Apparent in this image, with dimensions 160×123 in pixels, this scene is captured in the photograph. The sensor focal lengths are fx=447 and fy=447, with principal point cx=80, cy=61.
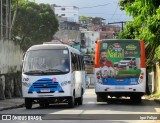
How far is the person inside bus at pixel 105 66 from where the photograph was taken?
913 inches

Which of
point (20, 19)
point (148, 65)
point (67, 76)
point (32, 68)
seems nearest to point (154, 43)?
point (67, 76)

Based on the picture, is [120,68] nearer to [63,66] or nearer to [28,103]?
[63,66]

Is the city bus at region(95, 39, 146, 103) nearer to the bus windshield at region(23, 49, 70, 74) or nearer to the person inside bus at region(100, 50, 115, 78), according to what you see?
the person inside bus at region(100, 50, 115, 78)

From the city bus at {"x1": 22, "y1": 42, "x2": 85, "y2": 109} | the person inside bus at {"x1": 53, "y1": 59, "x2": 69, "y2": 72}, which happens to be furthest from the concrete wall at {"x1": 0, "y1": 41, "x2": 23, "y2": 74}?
the person inside bus at {"x1": 53, "y1": 59, "x2": 69, "y2": 72}

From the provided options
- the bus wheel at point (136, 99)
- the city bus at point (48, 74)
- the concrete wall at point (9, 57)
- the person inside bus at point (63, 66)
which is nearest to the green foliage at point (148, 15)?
the person inside bus at point (63, 66)

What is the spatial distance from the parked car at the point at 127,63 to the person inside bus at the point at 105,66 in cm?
48

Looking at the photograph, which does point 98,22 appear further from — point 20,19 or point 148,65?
point 148,65

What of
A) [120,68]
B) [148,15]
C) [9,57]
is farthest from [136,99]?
[148,15]

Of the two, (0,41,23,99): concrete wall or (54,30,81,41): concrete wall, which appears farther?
(54,30,81,41): concrete wall

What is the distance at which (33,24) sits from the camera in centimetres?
5638

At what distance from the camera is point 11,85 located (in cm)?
3155

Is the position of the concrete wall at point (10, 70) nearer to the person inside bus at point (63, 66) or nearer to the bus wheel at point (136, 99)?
the bus wheel at point (136, 99)

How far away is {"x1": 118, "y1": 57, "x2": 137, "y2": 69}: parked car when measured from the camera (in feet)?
75.5

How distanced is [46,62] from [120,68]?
4.50m
